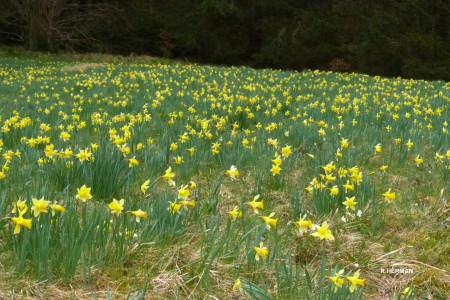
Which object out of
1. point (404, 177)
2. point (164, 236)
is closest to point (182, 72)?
point (404, 177)

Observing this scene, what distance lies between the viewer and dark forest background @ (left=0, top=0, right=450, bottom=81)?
75.9 ft

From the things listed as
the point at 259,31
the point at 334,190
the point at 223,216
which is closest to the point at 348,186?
the point at 334,190

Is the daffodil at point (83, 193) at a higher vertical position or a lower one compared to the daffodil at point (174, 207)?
higher

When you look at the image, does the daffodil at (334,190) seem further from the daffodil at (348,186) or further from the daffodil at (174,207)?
the daffodil at (174,207)

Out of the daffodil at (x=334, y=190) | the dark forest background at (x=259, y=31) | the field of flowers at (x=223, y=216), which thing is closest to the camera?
the field of flowers at (x=223, y=216)

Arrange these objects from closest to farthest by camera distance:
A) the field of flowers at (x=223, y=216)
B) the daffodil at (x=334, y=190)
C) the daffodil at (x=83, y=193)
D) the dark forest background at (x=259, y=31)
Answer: the field of flowers at (x=223, y=216) → the daffodil at (x=83, y=193) → the daffodil at (x=334, y=190) → the dark forest background at (x=259, y=31)

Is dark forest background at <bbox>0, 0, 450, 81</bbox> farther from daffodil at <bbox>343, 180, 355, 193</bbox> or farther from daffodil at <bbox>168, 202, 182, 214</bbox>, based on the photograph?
daffodil at <bbox>168, 202, 182, 214</bbox>

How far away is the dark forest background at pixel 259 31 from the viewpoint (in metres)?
23.1

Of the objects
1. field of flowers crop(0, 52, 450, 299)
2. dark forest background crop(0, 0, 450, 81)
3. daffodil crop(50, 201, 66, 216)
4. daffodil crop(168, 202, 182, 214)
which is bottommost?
field of flowers crop(0, 52, 450, 299)

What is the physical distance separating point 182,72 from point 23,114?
717cm

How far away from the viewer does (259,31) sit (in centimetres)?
2920

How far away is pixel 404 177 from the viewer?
342 cm

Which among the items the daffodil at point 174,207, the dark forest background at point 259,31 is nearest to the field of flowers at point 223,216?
the daffodil at point 174,207

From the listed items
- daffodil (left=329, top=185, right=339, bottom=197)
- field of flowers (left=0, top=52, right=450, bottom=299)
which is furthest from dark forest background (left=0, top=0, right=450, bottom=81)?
daffodil (left=329, top=185, right=339, bottom=197)
